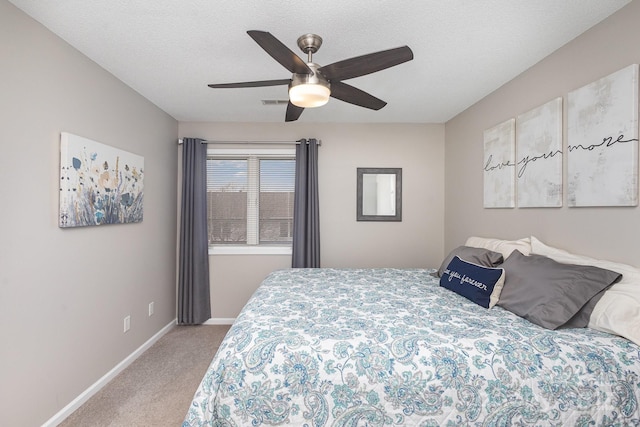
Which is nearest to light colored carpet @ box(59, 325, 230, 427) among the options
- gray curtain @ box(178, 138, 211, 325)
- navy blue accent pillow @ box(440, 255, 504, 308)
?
gray curtain @ box(178, 138, 211, 325)

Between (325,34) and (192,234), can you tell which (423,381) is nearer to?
(325,34)

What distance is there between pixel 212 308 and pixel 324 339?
2.74 m

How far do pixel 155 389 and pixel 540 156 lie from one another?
3398 mm

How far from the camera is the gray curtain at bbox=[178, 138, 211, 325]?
11.8ft

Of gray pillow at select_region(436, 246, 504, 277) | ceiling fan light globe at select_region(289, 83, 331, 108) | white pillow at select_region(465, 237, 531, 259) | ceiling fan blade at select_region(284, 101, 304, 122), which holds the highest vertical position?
ceiling fan blade at select_region(284, 101, 304, 122)

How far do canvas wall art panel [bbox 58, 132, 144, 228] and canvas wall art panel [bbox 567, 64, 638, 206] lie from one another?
3265 mm

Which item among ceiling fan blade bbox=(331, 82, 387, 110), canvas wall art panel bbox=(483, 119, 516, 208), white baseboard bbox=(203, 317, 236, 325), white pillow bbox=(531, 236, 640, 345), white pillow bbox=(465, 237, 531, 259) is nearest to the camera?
white pillow bbox=(531, 236, 640, 345)

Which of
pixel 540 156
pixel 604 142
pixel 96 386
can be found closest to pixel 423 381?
pixel 604 142

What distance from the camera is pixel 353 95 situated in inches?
77.9

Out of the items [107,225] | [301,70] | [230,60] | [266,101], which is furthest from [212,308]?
[301,70]

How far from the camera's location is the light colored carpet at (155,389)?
6.63 ft

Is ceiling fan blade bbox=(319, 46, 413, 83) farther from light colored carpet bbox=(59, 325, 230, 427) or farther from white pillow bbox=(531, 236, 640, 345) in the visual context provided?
light colored carpet bbox=(59, 325, 230, 427)

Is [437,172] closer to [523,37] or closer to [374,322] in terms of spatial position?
[523,37]

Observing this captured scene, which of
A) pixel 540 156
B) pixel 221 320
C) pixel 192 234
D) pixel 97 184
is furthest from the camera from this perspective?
pixel 221 320
